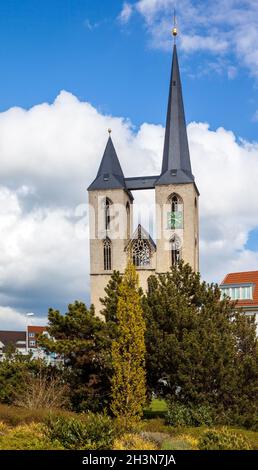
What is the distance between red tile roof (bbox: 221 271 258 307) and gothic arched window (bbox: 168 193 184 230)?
13703mm

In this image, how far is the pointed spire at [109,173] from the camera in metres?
70.9

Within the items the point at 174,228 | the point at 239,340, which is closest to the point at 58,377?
the point at 239,340

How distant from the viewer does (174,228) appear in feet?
224

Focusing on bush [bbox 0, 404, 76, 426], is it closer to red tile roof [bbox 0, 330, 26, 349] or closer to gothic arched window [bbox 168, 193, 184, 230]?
gothic arched window [bbox 168, 193, 184, 230]

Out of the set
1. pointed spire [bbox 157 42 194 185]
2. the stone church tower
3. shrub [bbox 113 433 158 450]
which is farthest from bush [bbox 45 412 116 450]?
pointed spire [bbox 157 42 194 185]

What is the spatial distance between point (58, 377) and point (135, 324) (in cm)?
559

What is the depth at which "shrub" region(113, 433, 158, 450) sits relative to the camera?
17.2m

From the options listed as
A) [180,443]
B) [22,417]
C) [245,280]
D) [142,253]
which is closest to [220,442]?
[180,443]

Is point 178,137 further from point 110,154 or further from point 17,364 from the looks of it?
point 17,364

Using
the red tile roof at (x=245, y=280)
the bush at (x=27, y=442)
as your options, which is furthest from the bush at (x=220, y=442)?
the red tile roof at (x=245, y=280)

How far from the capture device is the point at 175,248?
6750 cm

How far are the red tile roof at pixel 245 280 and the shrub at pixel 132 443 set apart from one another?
3329 centimetres

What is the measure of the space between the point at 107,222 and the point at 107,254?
12.2 ft

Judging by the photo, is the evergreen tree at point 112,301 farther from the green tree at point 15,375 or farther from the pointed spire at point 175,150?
the pointed spire at point 175,150
